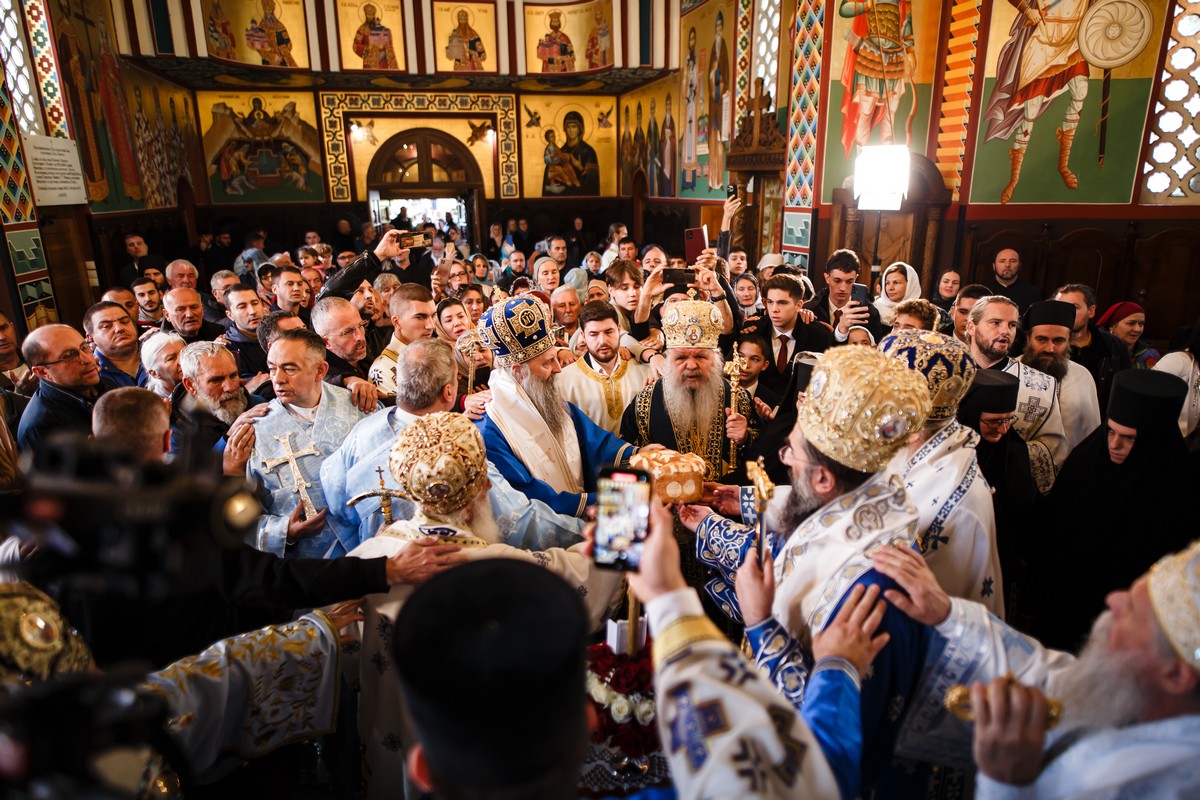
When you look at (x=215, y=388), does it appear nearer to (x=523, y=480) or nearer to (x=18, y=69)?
(x=523, y=480)

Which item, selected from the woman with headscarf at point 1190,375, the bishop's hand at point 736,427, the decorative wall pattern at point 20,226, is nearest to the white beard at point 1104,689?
the bishop's hand at point 736,427

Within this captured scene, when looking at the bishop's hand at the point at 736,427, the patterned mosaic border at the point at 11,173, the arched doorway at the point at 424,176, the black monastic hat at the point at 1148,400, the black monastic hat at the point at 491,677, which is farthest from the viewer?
the arched doorway at the point at 424,176

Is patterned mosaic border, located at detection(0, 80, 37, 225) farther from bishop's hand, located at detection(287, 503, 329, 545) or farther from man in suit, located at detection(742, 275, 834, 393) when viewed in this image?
man in suit, located at detection(742, 275, 834, 393)

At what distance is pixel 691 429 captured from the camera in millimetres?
3492

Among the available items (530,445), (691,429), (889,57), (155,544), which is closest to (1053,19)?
(889,57)

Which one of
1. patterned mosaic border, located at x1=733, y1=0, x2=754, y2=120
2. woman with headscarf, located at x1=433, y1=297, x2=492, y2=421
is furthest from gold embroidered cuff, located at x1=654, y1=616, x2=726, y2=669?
patterned mosaic border, located at x1=733, y1=0, x2=754, y2=120

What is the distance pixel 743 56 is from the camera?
11484 millimetres

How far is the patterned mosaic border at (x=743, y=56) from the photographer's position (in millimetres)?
11281

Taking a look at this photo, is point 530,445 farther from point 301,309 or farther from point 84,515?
point 301,309

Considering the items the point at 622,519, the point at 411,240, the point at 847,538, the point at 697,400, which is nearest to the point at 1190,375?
the point at 697,400

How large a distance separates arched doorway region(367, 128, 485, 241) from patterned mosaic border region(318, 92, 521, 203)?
2.17ft

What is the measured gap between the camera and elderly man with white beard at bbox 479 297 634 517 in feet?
9.62

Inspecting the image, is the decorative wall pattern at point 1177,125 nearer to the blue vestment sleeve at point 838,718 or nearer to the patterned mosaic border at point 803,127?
the patterned mosaic border at point 803,127

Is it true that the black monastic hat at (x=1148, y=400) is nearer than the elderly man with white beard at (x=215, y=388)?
Yes
